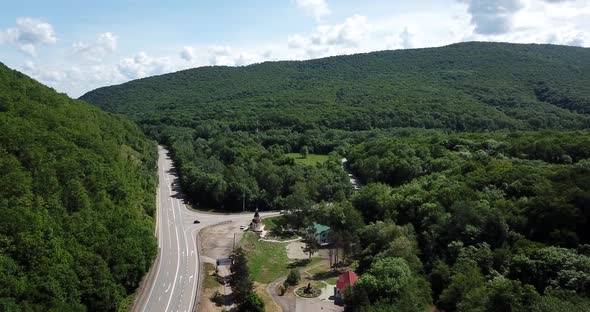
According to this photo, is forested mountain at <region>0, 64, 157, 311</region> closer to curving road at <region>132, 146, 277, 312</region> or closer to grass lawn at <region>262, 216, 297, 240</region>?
curving road at <region>132, 146, 277, 312</region>

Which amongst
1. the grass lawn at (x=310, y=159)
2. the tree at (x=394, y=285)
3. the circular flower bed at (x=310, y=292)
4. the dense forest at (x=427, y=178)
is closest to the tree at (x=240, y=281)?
the circular flower bed at (x=310, y=292)

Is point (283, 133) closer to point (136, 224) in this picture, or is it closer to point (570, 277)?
point (136, 224)

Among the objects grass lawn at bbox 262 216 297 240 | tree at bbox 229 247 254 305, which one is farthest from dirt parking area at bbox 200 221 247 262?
tree at bbox 229 247 254 305

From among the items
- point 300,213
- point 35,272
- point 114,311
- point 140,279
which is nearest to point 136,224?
point 140,279

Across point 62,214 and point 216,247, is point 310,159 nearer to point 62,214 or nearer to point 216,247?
point 216,247

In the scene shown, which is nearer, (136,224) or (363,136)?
(136,224)

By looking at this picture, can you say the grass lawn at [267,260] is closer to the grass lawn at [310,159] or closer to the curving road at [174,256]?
the curving road at [174,256]

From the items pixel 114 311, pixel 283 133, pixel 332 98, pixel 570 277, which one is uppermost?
pixel 332 98
